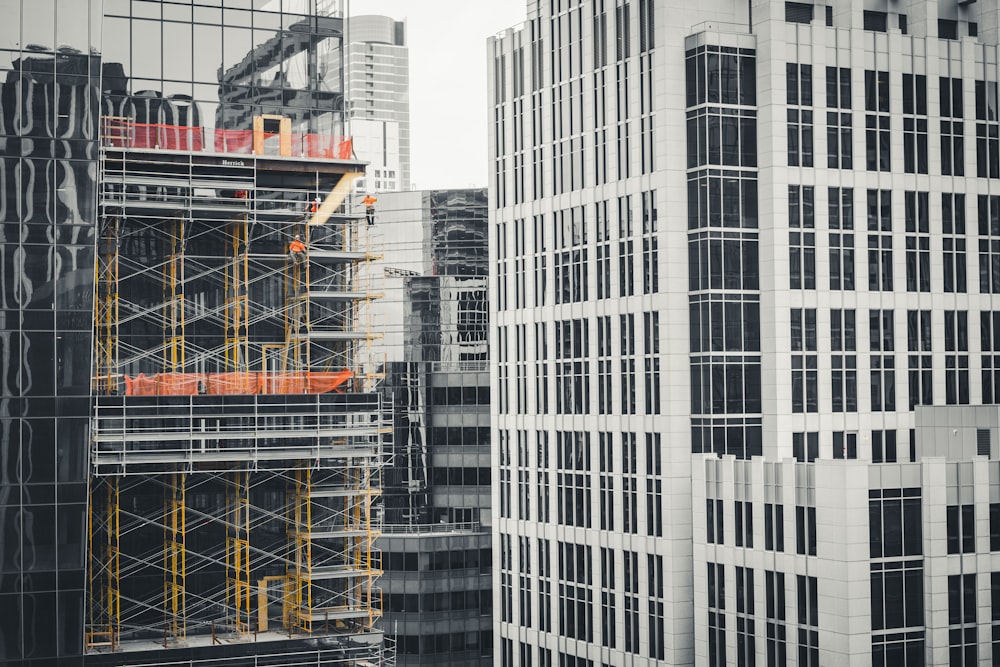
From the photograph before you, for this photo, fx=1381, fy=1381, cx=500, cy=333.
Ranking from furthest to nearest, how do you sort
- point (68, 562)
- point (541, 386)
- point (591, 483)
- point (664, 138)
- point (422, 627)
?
point (422, 627) < point (541, 386) < point (591, 483) < point (664, 138) < point (68, 562)

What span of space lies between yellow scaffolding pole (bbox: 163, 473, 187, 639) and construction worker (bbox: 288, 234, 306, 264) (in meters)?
11.0

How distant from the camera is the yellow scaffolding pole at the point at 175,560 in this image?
5900 cm

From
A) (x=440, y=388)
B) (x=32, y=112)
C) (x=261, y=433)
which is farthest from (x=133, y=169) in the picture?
(x=440, y=388)

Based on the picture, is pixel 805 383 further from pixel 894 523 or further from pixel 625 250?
pixel 894 523

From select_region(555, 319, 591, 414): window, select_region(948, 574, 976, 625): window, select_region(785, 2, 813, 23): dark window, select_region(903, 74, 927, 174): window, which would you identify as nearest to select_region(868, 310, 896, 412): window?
select_region(903, 74, 927, 174): window

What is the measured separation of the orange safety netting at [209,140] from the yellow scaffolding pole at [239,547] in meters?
14.6

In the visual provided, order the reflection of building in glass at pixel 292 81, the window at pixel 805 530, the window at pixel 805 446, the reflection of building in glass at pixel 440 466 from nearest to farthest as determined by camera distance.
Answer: the reflection of building in glass at pixel 292 81 < the window at pixel 805 530 < the window at pixel 805 446 < the reflection of building in glass at pixel 440 466

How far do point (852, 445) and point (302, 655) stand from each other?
3501cm

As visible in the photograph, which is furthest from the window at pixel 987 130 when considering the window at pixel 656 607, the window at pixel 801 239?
the window at pixel 656 607

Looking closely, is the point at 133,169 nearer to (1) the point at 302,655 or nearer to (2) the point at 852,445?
(1) the point at 302,655

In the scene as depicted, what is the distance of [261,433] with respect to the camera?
58.5 meters

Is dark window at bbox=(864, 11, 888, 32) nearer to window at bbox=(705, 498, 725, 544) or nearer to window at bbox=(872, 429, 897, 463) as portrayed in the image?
window at bbox=(872, 429, 897, 463)

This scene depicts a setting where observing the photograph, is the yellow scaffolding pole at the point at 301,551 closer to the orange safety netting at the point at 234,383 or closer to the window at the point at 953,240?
the orange safety netting at the point at 234,383

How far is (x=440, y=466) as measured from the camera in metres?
106
